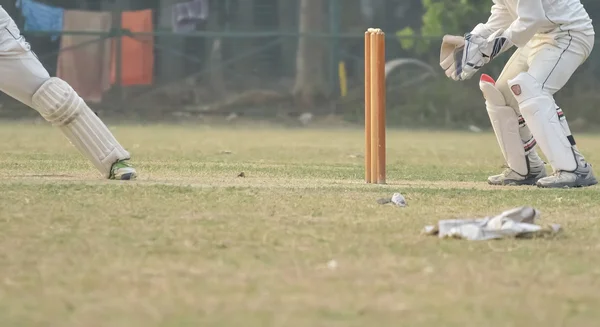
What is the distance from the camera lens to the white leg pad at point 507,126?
379 inches

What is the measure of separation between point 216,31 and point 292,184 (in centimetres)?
1431

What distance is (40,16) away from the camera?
75.4 feet

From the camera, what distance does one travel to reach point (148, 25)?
75.7 ft

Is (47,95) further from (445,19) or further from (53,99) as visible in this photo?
(445,19)

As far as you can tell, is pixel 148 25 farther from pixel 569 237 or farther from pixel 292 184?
pixel 569 237

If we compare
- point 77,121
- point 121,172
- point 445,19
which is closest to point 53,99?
point 77,121

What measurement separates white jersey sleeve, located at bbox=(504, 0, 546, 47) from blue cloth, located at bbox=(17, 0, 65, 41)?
14924mm

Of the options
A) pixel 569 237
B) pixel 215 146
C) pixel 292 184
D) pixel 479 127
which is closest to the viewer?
pixel 569 237

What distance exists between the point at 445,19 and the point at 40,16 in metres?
6.95

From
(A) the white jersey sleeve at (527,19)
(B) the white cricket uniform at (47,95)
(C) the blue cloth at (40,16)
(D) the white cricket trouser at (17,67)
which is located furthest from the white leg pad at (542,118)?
(C) the blue cloth at (40,16)

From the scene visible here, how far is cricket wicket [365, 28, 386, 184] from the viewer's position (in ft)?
30.2

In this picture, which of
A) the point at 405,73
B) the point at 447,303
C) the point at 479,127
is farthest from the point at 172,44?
the point at 447,303

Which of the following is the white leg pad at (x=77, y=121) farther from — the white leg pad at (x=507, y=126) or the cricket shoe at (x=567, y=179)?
the cricket shoe at (x=567, y=179)

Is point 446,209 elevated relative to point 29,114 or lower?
elevated
